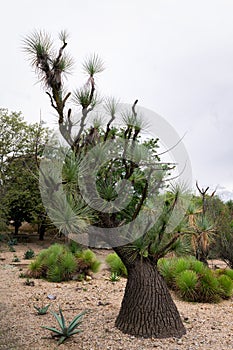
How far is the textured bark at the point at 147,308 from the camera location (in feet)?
12.4

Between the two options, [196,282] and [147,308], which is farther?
[196,282]

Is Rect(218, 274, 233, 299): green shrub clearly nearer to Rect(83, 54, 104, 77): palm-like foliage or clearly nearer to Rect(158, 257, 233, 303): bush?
Rect(158, 257, 233, 303): bush

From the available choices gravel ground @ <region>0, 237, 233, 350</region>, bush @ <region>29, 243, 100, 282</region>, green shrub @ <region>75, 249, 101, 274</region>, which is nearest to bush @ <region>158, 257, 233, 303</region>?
gravel ground @ <region>0, 237, 233, 350</region>

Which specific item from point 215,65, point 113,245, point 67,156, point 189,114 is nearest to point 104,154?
point 67,156

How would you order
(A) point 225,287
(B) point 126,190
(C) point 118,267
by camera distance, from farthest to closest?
1. (C) point 118,267
2. (A) point 225,287
3. (B) point 126,190

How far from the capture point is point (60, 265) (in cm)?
709

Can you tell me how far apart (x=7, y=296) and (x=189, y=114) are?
4335 mm

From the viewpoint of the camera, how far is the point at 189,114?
594 cm

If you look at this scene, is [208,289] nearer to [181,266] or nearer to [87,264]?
[181,266]

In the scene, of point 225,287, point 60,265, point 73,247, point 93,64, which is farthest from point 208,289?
point 73,247

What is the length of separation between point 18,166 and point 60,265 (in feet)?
28.3

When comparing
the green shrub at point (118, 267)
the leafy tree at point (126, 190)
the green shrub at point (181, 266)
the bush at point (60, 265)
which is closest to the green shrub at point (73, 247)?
the bush at point (60, 265)

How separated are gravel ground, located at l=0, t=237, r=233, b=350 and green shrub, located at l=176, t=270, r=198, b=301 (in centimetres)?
18

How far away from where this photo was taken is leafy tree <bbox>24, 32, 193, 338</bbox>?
3682 mm
